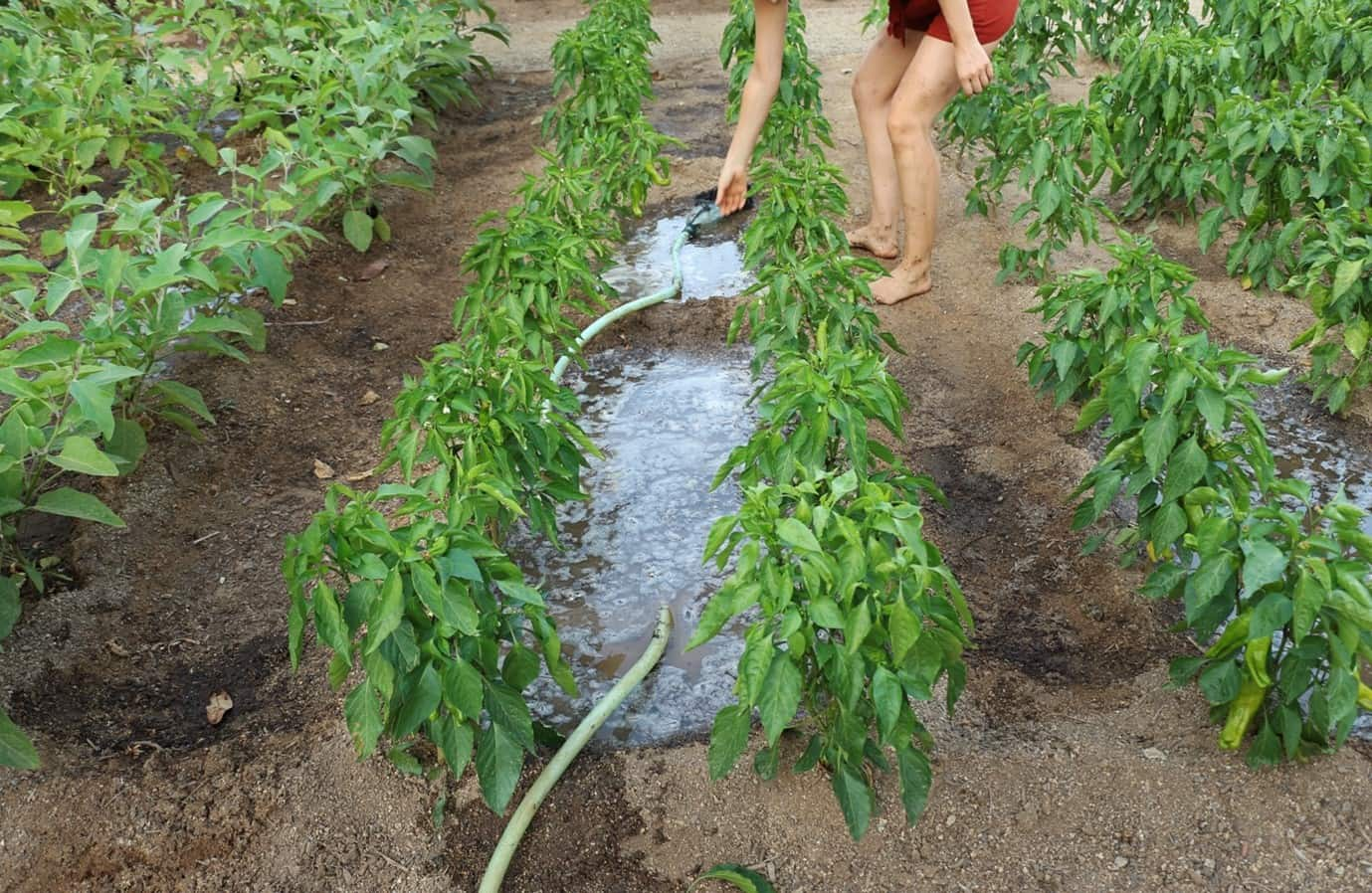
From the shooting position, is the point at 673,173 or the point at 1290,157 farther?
the point at 673,173

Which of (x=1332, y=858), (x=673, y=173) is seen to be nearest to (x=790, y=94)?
(x=673, y=173)

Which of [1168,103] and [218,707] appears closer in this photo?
[218,707]

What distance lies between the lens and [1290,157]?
12.2ft

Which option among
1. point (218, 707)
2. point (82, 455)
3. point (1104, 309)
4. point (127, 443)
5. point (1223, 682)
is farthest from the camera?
point (127, 443)

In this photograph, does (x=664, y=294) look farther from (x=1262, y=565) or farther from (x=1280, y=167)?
(x=1262, y=565)

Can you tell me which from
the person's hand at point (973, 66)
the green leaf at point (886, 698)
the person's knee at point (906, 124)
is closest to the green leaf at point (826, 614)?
the green leaf at point (886, 698)

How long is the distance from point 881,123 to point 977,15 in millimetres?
Answer: 616

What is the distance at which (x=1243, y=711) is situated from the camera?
2221 millimetres

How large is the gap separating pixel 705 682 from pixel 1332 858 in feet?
4.27

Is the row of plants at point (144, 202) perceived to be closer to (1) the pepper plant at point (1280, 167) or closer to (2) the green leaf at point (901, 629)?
(2) the green leaf at point (901, 629)

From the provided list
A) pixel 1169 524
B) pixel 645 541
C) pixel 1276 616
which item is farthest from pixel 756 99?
pixel 1276 616

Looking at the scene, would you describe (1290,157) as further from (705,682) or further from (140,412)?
(140,412)

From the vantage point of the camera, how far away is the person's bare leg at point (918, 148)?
3.67m

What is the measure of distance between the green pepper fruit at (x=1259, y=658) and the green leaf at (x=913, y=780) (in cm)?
64
